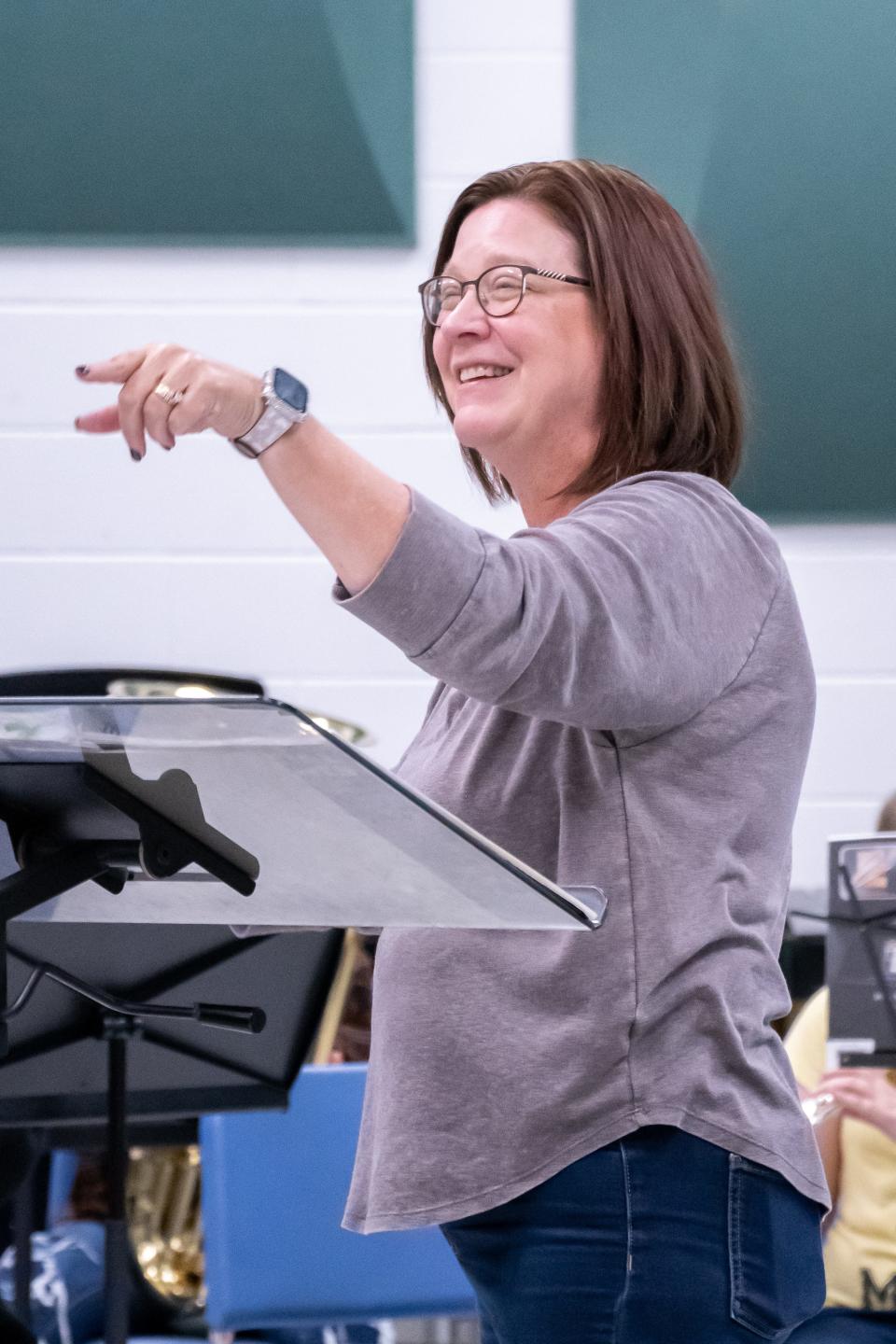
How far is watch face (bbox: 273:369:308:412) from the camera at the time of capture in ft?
2.50

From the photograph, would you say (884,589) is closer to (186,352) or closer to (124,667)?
(124,667)

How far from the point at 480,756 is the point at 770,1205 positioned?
1.05 feet

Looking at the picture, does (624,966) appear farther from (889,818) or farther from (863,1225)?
(889,818)

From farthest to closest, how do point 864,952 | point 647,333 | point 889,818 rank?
point 889,818
point 864,952
point 647,333

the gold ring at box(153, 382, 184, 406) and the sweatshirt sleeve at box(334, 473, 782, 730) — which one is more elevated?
the gold ring at box(153, 382, 184, 406)

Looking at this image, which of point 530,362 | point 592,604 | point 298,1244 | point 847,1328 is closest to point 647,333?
point 530,362

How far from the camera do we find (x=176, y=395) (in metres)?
0.73

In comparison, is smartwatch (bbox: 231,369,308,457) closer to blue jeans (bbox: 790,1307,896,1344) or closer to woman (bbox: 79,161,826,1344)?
woman (bbox: 79,161,826,1344)

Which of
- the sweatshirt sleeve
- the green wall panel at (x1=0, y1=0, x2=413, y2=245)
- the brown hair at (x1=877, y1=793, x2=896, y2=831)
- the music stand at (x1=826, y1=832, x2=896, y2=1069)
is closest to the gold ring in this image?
the sweatshirt sleeve

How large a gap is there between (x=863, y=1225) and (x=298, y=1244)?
768 millimetres

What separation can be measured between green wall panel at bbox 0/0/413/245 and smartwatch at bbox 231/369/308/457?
92.8 inches

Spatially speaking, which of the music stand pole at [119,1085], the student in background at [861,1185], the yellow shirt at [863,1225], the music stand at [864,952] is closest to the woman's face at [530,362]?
the music stand pole at [119,1085]

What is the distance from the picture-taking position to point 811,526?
10.1ft

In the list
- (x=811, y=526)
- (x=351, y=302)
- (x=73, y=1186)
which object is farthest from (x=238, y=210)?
(x=73, y=1186)
